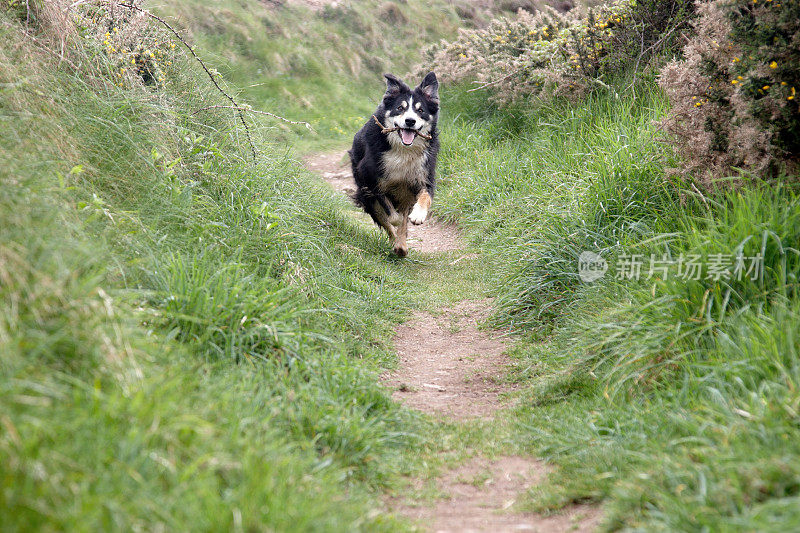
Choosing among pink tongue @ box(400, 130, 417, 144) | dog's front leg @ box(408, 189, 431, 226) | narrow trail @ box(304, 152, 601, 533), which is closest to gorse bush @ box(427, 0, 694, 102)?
pink tongue @ box(400, 130, 417, 144)

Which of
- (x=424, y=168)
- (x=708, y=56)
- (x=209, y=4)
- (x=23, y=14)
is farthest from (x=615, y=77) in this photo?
(x=209, y=4)

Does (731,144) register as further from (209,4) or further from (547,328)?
(209,4)

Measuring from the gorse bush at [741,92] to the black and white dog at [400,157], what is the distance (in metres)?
3.04

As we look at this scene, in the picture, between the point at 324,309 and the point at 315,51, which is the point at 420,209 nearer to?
the point at 324,309

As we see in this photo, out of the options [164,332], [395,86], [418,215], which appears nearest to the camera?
[164,332]

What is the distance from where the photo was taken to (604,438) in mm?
2768

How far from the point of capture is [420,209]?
21.9 ft

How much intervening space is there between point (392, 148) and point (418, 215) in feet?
2.71

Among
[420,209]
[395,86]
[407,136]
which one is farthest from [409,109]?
[420,209]

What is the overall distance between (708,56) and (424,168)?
3.39 metres

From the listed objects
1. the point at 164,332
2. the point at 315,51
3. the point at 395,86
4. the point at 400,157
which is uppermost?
the point at 315,51

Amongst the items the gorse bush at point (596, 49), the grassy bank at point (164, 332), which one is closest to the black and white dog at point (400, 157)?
the gorse bush at point (596, 49)

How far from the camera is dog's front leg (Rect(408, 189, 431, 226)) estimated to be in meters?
6.57

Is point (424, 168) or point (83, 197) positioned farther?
point (424, 168)
